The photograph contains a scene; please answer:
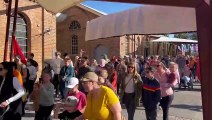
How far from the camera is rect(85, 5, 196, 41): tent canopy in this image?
14.1 ft

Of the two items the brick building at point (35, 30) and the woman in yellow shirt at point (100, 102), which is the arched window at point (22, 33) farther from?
the woman in yellow shirt at point (100, 102)

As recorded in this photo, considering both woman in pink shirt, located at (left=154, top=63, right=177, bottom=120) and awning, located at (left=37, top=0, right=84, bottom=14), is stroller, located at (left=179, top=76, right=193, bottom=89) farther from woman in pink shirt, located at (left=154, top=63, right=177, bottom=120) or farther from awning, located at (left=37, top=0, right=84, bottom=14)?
awning, located at (left=37, top=0, right=84, bottom=14)

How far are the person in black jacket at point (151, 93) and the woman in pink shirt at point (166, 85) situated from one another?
1.46 feet

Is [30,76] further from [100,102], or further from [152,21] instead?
[152,21]

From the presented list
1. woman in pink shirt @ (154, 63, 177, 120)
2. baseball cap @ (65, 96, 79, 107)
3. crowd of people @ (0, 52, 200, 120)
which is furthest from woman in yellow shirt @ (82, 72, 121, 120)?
woman in pink shirt @ (154, 63, 177, 120)

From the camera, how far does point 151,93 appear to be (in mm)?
8938

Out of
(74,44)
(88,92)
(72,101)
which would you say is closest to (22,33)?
(72,101)

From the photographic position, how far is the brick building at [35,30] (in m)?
20.1

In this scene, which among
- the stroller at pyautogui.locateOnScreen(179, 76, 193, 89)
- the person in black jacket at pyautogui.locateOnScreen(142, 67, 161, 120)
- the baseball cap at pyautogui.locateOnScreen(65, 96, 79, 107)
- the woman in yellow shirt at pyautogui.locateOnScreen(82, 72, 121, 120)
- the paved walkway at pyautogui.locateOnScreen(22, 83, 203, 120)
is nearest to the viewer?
the woman in yellow shirt at pyautogui.locateOnScreen(82, 72, 121, 120)

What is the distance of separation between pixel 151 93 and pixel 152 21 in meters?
4.69

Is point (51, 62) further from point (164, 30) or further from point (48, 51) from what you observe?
point (164, 30)

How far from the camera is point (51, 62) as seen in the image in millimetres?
14570

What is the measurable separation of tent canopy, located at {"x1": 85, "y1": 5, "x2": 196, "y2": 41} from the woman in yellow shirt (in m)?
0.66

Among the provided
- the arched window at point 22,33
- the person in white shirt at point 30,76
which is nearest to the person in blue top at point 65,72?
the person in white shirt at point 30,76
